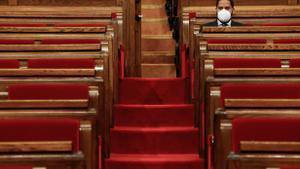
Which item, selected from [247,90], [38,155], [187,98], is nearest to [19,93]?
[38,155]

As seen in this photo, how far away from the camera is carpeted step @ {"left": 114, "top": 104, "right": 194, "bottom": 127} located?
1267mm

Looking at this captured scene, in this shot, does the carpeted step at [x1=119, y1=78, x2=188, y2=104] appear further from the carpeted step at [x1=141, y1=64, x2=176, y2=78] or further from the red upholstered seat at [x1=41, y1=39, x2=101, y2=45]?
the carpeted step at [x1=141, y1=64, x2=176, y2=78]

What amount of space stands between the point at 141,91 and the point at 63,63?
0.30 m

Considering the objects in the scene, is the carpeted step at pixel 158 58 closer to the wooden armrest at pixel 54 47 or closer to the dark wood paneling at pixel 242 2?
the dark wood paneling at pixel 242 2

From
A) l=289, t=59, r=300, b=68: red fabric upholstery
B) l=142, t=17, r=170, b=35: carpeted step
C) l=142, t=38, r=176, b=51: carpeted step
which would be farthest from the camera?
l=142, t=17, r=170, b=35: carpeted step

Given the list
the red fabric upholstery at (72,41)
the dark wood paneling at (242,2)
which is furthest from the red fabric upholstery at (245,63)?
the dark wood paneling at (242,2)

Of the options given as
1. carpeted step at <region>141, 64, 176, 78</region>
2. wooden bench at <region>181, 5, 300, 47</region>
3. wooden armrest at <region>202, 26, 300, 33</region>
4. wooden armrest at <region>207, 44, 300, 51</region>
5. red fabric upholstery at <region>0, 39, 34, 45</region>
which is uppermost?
wooden bench at <region>181, 5, 300, 47</region>

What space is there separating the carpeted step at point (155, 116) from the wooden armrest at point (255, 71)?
0.71 feet

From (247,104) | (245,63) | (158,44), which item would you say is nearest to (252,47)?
(245,63)

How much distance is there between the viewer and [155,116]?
127 centimetres

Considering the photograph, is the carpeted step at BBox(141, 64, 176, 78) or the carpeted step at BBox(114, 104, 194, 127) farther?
the carpeted step at BBox(141, 64, 176, 78)

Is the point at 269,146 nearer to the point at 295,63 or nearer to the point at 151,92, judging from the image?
the point at 295,63

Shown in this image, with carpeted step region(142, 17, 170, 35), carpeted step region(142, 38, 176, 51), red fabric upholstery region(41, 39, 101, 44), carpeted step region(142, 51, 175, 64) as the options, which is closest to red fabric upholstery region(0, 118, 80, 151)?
red fabric upholstery region(41, 39, 101, 44)

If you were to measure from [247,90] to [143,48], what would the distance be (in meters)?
1.19
